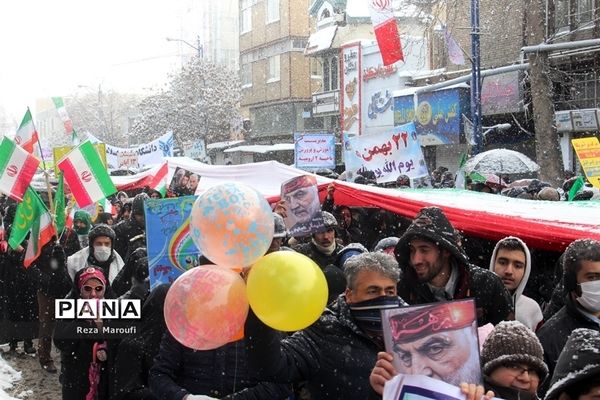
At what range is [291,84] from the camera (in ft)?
123

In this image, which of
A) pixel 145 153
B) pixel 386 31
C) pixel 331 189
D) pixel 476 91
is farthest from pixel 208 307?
pixel 145 153

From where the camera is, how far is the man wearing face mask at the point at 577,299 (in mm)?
3219

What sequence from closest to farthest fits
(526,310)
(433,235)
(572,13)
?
(433,235) → (526,310) → (572,13)

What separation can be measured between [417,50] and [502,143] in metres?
8.41

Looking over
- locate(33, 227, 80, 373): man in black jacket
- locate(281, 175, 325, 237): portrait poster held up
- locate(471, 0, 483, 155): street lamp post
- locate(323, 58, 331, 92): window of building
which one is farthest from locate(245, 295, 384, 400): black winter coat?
locate(323, 58, 331, 92): window of building

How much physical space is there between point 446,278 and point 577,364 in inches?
68.1

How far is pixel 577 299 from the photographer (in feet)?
11.0

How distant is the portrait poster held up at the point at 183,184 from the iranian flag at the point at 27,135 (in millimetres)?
1691

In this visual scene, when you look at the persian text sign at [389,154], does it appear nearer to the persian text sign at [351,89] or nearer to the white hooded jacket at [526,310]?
the white hooded jacket at [526,310]

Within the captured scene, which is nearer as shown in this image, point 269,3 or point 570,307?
point 570,307

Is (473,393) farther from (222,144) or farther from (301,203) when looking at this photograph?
(222,144)

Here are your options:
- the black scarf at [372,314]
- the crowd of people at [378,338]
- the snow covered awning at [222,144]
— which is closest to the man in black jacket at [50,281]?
the crowd of people at [378,338]

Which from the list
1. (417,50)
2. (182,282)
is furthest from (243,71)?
(182,282)

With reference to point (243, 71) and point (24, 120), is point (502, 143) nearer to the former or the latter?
point (24, 120)
